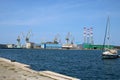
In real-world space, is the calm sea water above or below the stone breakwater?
below

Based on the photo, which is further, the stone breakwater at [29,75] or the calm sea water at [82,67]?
the calm sea water at [82,67]

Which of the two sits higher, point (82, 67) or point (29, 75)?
point (29, 75)

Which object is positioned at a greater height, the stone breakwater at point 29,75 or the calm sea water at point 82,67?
the stone breakwater at point 29,75

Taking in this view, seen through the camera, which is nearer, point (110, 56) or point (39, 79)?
point (39, 79)

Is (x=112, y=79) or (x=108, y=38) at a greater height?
(x=108, y=38)

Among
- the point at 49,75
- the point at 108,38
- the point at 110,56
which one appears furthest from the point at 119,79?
the point at 108,38

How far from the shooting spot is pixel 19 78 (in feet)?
57.2

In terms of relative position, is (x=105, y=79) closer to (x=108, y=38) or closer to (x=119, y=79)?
(x=119, y=79)

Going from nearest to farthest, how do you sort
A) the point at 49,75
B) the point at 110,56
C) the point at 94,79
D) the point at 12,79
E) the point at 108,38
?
the point at 12,79, the point at 49,75, the point at 94,79, the point at 110,56, the point at 108,38

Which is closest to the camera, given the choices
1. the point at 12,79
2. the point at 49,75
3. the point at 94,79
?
the point at 12,79

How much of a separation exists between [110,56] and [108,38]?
1458cm

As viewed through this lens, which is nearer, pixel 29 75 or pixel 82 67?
pixel 29 75

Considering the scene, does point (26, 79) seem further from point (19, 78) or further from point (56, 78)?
point (56, 78)

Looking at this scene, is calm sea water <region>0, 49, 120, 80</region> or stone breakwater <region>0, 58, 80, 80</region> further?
calm sea water <region>0, 49, 120, 80</region>
